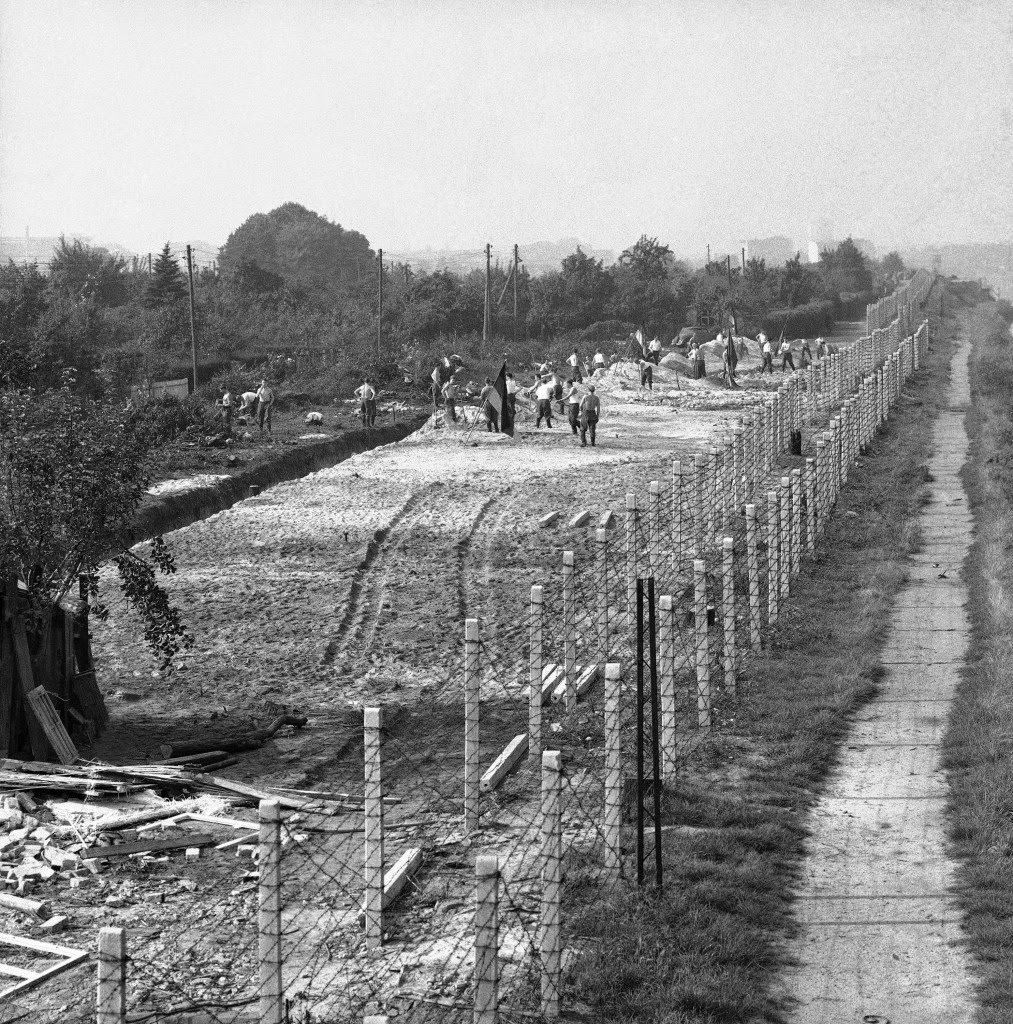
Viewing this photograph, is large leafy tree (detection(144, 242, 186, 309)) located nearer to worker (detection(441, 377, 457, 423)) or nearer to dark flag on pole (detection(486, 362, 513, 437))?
worker (detection(441, 377, 457, 423))

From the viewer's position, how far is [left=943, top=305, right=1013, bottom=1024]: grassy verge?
24.7ft

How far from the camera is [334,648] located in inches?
608

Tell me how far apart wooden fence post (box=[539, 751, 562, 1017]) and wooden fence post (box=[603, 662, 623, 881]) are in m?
0.90

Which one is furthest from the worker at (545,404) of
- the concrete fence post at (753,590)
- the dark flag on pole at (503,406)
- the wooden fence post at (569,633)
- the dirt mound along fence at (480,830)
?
the wooden fence post at (569,633)

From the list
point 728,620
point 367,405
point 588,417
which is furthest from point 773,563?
point 367,405

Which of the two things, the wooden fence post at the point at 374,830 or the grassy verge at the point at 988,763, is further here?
the wooden fence post at the point at 374,830

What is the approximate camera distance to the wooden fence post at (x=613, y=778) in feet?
27.3

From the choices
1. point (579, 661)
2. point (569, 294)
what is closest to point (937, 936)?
point (579, 661)

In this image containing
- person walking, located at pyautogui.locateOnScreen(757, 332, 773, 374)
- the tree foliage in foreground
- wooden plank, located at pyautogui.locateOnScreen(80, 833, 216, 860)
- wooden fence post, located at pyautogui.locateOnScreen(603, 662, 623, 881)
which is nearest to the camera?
wooden fence post, located at pyautogui.locateOnScreen(603, 662, 623, 881)

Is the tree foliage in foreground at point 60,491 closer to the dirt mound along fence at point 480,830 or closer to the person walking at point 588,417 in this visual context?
the dirt mound along fence at point 480,830

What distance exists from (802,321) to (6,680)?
66.6 m

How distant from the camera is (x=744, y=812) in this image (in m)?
9.54

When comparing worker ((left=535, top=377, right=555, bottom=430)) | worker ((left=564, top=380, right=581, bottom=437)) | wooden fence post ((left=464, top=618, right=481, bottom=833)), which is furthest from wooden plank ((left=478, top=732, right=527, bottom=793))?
worker ((left=535, top=377, right=555, bottom=430))

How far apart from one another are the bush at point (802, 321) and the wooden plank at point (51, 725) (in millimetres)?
58947
